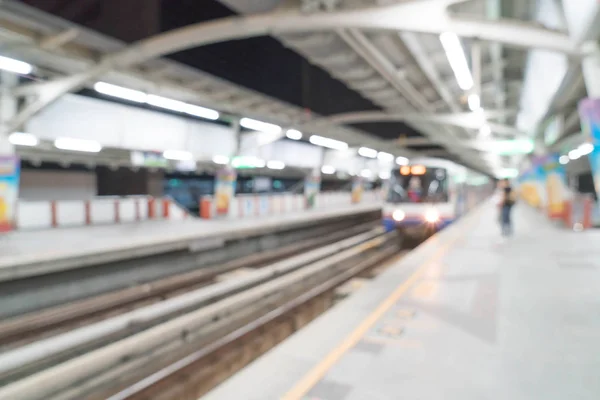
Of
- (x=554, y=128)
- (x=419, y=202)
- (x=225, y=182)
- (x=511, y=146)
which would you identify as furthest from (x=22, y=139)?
(x=511, y=146)

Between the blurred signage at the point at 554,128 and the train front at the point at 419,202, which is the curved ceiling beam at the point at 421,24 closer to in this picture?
the train front at the point at 419,202

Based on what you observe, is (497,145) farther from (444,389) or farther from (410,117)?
(444,389)

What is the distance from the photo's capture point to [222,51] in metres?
10.4

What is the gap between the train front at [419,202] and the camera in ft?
47.4

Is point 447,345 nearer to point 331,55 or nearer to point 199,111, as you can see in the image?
point 331,55

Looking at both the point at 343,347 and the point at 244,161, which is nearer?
the point at 343,347

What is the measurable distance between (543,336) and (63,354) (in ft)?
18.8

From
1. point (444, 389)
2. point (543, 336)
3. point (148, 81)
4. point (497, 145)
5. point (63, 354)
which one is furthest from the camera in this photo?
point (497, 145)

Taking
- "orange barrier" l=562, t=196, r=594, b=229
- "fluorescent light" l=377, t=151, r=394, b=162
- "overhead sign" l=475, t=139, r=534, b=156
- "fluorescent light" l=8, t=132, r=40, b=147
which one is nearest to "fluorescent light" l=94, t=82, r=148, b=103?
"fluorescent light" l=8, t=132, r=40, b=147

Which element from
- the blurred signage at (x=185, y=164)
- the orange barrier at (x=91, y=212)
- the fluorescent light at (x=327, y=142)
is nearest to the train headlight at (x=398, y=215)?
the fluorescent light at (x=327, y=142)

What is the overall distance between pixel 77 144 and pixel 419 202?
1114 centimetres

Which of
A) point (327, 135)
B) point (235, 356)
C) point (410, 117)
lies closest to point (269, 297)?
point (235, 356)

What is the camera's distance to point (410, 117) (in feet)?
50.8

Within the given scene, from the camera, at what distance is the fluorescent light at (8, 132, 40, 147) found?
1033cm
